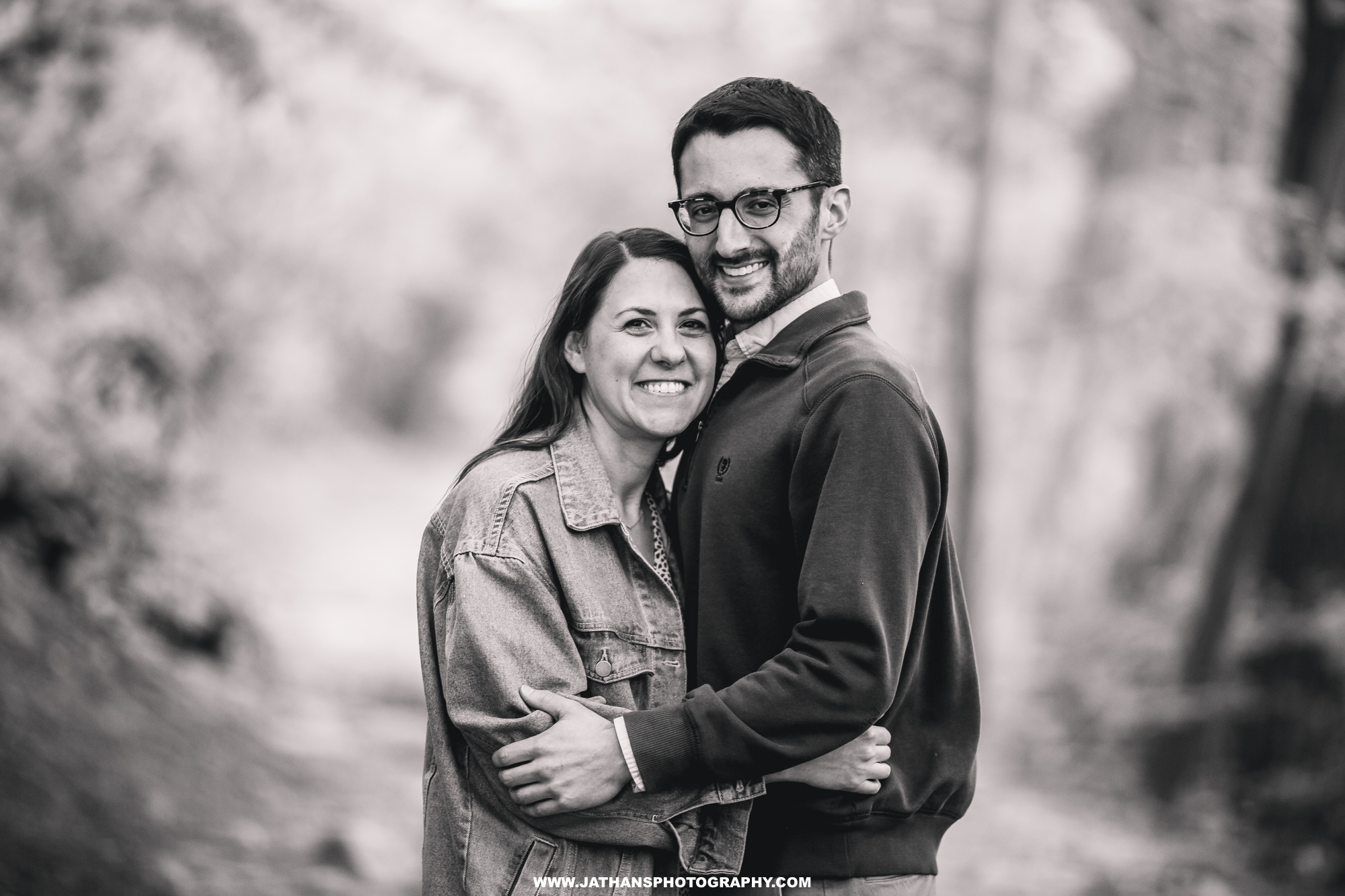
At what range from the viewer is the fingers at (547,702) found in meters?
2.12

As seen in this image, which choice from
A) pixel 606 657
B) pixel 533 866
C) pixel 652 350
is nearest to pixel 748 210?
pixel 652 350

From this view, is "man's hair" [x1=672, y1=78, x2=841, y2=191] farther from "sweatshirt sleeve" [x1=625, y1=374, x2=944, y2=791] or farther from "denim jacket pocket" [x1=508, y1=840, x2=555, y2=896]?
"denim jacket pocket" [x1=508, y1=840, x2=555, y2=896]

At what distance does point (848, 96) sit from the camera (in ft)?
29.5

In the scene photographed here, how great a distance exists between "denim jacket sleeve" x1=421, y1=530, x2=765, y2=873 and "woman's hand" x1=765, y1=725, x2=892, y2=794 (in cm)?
11

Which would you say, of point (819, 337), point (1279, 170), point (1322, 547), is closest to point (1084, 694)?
point (1322, 547)

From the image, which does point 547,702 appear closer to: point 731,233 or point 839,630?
point 839,630

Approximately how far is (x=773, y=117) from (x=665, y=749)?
1237mm

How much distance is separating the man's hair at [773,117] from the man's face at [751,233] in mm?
15

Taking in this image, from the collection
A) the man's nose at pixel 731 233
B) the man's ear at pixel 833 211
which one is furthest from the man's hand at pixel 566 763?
the man's ear at pixel 833 211

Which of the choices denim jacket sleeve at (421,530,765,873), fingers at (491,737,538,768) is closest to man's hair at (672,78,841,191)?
denim jacket sleeve at (421,530,765,873)

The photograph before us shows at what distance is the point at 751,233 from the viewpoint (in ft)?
7.72

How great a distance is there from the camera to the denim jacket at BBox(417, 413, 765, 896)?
7.11ft

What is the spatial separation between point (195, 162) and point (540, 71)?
262 cm

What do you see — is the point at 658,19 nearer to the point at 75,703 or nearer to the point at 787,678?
the point at 75,703
